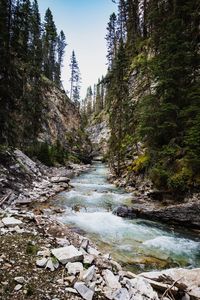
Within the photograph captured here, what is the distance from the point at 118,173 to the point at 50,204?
12.2 metres

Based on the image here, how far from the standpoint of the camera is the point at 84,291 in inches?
192

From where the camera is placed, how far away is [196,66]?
17609 millimetres

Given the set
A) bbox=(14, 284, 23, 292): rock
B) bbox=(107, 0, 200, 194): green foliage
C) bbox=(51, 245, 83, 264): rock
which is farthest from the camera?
bbox=(107, 0, 200, 194): green foliage

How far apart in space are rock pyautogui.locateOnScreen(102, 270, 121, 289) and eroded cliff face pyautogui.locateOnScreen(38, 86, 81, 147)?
1161 inches

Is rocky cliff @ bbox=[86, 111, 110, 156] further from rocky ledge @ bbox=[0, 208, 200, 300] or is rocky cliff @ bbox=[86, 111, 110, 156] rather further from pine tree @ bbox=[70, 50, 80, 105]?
rocky ledge @ bbox=[0, 208, 200, 300]

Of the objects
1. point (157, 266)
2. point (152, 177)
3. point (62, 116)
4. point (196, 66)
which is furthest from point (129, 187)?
point (62, 116)

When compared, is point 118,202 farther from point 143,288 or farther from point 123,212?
point 143,288

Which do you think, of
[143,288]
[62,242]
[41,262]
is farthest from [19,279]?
[143,288]

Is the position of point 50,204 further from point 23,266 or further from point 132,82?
point 132,82

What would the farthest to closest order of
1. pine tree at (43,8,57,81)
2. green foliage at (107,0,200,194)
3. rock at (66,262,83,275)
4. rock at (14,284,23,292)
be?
1. pine tree at (43,8,57,81)
2. green foliage at (107,0,200,194)
3. rock at (66,262,83,275)
4. rock at (14,284,23,292)

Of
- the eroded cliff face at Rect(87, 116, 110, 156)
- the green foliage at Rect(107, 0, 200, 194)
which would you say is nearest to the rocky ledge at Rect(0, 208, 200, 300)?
the green foliage at Rect(107, 0, 200, 194)

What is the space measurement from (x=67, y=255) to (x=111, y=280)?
121 centimetres

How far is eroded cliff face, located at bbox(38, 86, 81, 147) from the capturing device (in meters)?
37.8

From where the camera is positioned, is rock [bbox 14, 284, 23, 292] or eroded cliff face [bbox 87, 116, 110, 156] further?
eroded cliff face [bbox 87, 116, 110, 156]
